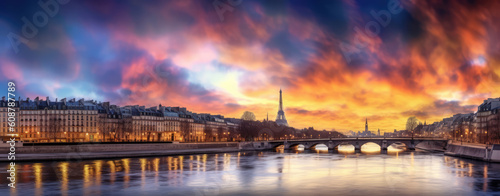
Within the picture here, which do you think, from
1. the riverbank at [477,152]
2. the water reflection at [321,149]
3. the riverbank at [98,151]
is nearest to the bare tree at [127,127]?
the riverbank at [98,151]

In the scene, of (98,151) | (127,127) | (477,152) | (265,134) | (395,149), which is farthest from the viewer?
(265,134)

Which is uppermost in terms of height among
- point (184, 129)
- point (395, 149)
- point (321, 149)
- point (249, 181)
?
point (184, 129)

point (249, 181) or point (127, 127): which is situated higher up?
point (127, 127)

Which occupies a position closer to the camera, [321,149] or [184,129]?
[184,129]

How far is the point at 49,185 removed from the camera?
37781 mm

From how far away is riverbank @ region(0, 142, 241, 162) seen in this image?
63.1m

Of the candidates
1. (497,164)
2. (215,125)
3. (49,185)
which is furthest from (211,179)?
(215,125)

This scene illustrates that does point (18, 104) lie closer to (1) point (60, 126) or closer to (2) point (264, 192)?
(1) point (60, 126)

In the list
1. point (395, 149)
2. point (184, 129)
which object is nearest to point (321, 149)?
point (395, 149)

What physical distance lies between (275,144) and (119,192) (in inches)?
3548

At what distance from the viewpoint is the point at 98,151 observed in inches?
2788

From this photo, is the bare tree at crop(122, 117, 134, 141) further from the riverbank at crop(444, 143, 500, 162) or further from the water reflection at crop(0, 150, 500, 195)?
the riverbank at crop(444, 143, 500, 162)

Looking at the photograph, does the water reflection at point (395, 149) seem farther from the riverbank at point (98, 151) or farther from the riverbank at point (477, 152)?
the riverbank at point (98, 151)

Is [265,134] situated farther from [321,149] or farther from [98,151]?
[98,151]
